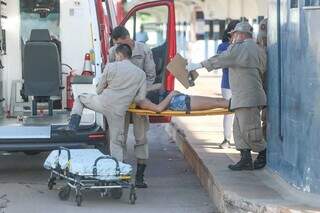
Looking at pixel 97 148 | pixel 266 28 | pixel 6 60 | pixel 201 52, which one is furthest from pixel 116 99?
pixel 201 52

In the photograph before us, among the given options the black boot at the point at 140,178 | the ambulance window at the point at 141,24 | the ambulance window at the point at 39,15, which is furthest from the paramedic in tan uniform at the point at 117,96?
the ambulance window at the point at 39,15

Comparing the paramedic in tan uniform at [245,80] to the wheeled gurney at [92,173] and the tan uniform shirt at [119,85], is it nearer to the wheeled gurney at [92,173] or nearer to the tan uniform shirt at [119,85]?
the tan uniform shirt at [119,85]

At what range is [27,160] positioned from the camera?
11.3 meters

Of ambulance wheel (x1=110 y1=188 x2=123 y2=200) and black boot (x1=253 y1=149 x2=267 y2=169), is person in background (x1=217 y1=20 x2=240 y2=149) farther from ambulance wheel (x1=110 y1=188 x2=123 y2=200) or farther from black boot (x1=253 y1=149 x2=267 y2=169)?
ambulance wheel (x1=110 y1=188 x2=123 y2=200)

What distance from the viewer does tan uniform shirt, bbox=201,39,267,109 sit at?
27.5 ft

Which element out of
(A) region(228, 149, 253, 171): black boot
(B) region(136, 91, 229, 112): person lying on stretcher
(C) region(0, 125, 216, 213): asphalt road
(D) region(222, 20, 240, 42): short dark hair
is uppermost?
(D) region(222, 20, 240, 42): short dark hair

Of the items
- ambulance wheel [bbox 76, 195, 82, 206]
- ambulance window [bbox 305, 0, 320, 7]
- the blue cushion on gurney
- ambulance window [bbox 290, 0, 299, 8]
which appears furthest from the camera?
ambulance wheel [bbox 76, 195, 82, 206]

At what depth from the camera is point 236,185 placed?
7.77 m

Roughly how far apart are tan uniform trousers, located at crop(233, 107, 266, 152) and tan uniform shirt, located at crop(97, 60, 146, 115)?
1258mm

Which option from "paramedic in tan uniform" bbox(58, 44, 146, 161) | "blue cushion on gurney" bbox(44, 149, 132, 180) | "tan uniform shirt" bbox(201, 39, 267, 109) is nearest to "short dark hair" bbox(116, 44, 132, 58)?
"paramedic in tan uniform" bbox(58, 44, 146, 161)

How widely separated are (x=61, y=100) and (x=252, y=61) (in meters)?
3.33

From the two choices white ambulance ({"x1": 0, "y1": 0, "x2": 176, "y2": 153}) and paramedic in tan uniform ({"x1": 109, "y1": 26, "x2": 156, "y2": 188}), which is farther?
white ambulance ({"x1": 0, "y1": 0, "x2": 176, "y2": 153})

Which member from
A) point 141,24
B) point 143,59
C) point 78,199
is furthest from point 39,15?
point 141,24

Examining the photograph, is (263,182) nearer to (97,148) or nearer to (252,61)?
(252,61)
